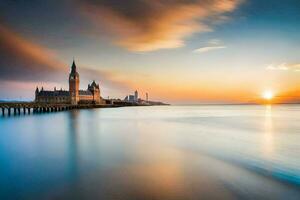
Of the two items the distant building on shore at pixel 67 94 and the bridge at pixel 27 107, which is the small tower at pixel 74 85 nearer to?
the distant building on shore at pixel 67 94

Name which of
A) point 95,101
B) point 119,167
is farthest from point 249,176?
point 95,101

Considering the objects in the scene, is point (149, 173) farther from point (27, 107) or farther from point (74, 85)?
point (74, 85)

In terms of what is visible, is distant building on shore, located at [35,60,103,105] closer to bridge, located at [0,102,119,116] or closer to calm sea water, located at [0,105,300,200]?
bridge, located at [0,102,119,116]

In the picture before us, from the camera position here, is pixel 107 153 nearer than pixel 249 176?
No

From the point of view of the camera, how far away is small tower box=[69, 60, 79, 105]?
14409cm

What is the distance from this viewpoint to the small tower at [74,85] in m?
144

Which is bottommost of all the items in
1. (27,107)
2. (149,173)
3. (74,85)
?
(149,173)

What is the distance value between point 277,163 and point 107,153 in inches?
410

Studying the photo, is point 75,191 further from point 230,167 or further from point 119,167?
point 230,167

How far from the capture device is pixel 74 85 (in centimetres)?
A: 14662

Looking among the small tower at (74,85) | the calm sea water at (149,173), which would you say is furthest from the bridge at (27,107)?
the calm sea water at (149,173)

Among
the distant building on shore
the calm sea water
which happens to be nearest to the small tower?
the distant building on shore

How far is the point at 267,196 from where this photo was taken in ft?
28.6

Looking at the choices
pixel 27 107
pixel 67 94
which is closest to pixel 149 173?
pixel 27 107
